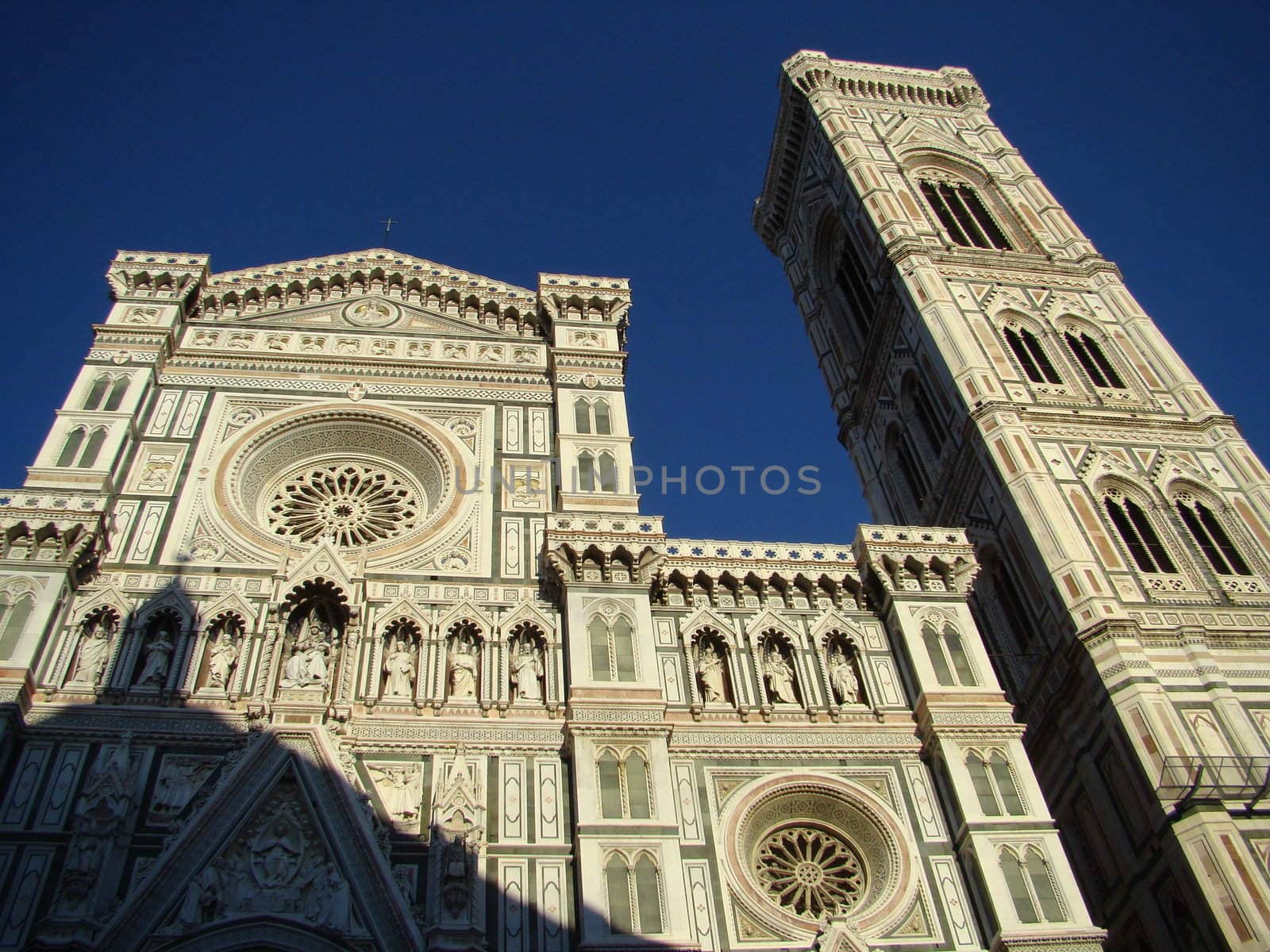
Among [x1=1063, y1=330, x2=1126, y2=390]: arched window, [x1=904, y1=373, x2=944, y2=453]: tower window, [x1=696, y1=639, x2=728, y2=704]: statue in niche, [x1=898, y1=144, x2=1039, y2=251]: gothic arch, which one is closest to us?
[x1=696, y1=639, x2=728, y2=704]: statue in niche

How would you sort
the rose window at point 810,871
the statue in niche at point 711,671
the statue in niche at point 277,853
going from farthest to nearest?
1. the statue in niche at point 711,671
2. the rose window at point 810,871
3. the statue in niche at point 277,853

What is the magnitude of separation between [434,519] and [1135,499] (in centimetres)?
1063

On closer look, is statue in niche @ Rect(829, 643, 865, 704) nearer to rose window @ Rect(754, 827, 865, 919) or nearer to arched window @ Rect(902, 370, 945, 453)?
rose window @ Rect(754, 827, 865, 919)

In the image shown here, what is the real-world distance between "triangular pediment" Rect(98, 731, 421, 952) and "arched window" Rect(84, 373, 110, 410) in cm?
662

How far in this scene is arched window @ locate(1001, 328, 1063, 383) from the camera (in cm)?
2244

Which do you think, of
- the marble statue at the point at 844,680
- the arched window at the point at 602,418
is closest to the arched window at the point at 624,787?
the marble statue at the point at 844,680

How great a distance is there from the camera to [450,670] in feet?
49.8

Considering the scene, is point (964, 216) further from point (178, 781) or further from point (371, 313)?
point (178, 781)

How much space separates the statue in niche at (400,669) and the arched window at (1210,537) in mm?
11560

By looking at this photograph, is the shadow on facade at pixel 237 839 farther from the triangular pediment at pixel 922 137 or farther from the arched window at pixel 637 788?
the triangular pediment at pixel 922 137

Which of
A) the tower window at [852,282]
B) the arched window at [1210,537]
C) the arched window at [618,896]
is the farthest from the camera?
the tower window at [852,282]

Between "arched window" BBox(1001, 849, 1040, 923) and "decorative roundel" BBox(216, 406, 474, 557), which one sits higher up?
"decorative roundel" BBox(216, 406, 474, 557)

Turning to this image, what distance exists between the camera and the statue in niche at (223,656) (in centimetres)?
1458

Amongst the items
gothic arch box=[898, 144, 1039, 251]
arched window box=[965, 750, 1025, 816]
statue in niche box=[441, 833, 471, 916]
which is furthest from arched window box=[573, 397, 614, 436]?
gothic arch box=[898, 144, 1039, 251]
